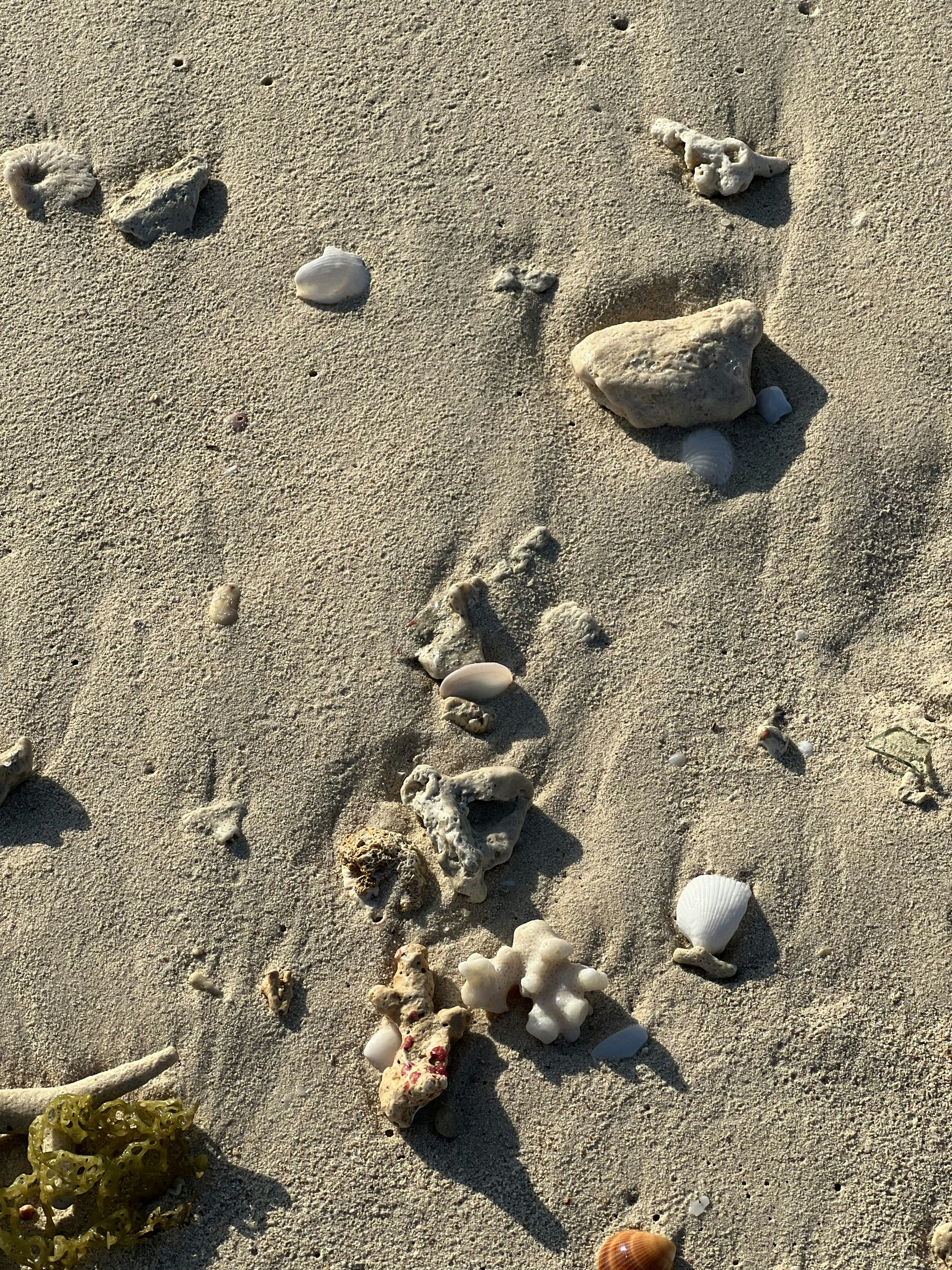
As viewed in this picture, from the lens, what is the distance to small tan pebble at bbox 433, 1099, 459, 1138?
241 centimetres

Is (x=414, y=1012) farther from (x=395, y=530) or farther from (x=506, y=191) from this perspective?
(x=506, y=191)

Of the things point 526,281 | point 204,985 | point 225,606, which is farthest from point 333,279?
point 204,985

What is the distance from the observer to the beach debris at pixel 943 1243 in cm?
230

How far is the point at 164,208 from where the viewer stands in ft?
10.6

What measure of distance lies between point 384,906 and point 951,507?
1617mm

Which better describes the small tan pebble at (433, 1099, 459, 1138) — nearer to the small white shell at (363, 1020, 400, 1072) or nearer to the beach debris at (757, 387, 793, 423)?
the small white shell at (363, 1020, 400, 1072)

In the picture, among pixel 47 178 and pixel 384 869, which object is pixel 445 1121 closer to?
pixel 384 869

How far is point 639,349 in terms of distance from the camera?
114 inches

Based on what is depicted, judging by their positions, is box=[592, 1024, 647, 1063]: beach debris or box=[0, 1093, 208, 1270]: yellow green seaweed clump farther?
box=[592, 1024, 647, 1063]: beach debris

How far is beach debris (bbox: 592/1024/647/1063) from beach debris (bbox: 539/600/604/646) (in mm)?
860

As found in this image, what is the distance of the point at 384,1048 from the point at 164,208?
2.23 meters

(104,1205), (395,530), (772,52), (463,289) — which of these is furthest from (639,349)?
(104,1205)

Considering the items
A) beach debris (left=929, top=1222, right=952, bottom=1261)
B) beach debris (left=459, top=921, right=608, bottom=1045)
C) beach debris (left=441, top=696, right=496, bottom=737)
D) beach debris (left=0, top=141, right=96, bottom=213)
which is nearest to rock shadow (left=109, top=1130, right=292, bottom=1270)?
beach debris (left=459, top=921, right=608, bottom=1045)

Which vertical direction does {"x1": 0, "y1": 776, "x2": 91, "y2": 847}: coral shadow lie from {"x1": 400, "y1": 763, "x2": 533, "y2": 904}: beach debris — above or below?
below
